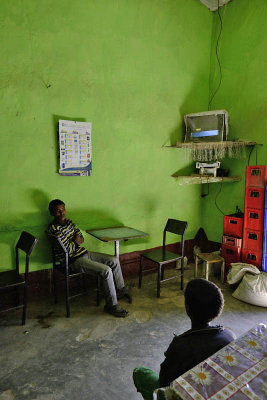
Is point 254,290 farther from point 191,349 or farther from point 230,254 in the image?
point 191,349

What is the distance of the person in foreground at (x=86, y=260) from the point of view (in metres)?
2.95

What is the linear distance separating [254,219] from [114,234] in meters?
1.83

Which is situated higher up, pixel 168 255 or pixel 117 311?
pixel 168 255

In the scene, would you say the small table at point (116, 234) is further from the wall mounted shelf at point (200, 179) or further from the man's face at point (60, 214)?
the wall mounted shelf at point (200, 179)

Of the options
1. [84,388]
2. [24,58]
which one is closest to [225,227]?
[84,388]

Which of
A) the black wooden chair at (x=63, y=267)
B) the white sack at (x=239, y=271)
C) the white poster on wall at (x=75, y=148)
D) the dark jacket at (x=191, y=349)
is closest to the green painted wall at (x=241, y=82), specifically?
the white sack at (x=239, y=271)

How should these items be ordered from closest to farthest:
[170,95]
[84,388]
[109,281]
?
1. [84,388]
2. [109,281]
3. [170,95]

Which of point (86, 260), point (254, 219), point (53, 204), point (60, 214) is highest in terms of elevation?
point (53, 204)

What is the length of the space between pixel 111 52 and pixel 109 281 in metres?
2.88

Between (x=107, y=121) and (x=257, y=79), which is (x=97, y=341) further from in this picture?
(x=257, y=79)

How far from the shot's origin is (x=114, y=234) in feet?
10.6

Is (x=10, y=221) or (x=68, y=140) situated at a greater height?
(x=68, y=140)

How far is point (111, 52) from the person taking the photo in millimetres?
3543

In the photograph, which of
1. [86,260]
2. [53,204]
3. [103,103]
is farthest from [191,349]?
[103,103]
